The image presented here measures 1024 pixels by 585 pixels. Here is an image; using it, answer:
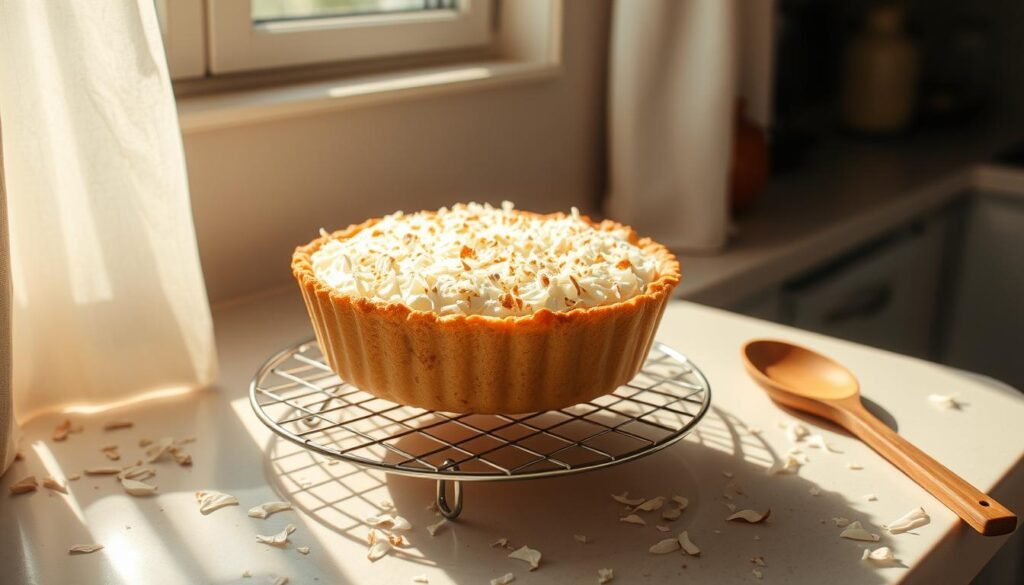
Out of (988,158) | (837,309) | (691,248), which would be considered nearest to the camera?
(691,248)

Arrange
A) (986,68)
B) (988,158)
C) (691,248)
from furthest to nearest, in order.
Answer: (986,68) → (988,158) → (691,248)

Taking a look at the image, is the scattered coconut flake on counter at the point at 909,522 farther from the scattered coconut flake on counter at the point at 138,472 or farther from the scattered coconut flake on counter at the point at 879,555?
the scattered coconut flake on counter at the point at 138,472

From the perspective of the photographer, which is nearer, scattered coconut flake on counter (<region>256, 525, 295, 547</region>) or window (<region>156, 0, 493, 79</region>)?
scattered coconut flake on counter (<region>256, 525, 295, 547</region>)

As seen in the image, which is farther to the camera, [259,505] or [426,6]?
[426,6]

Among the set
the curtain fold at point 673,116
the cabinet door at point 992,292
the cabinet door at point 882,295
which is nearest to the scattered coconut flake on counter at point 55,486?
the curtain fold at point 673,116

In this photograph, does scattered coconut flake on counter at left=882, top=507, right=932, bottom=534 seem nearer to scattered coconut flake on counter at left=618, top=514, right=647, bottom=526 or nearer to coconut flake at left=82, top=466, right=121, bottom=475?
scattered coconut flake on counter at left=618, top=514, right=647, bottom=526

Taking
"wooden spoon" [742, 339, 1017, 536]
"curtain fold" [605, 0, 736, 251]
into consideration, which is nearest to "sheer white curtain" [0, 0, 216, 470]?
"wooden spoon" [742, 339, 1017, 536]

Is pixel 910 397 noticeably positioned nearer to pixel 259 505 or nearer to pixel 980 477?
pixel 980 477

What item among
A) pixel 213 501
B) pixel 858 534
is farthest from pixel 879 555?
pixel 213 501

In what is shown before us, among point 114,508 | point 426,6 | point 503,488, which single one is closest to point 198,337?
point 114,508
